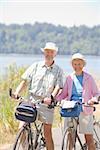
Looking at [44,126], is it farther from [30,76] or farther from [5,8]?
[5,8]

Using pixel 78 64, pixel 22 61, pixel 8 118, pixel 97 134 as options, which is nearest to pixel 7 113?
pixel 8 118

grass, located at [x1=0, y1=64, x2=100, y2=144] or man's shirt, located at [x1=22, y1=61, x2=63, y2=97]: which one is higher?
man's shirt, located at [x1=22, y1=61, x2=63, y2=97]

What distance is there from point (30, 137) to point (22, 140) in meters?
0.11

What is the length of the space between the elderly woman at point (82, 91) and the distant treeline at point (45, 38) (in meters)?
2.64

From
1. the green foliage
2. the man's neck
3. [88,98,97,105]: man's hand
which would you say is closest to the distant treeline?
the green foliage

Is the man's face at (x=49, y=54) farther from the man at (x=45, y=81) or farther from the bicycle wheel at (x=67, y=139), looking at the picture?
the bicycle wheel at (x=67, y=139)

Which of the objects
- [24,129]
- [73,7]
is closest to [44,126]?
[24,129]

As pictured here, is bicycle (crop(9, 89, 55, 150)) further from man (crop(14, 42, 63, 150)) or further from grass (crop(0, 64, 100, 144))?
grass (crop(0, 64, 100, 144))

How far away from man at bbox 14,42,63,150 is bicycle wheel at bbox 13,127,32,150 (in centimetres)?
25

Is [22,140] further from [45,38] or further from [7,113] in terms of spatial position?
[45,38]

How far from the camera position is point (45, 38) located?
889 centimetres

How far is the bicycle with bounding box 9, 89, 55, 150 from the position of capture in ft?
17.9

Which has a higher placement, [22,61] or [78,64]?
[78,64]

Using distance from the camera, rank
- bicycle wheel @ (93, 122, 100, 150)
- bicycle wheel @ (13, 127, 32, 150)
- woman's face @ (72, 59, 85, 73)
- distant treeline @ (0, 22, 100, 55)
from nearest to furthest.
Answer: bicycle wheel @ (13, 127, 32, 150) → woman's face @ (72, 59, 85, 73) → bicycle wheel @ (93, 122, 100, 150) → distant treeline @ (0, 22, 100, 55)
